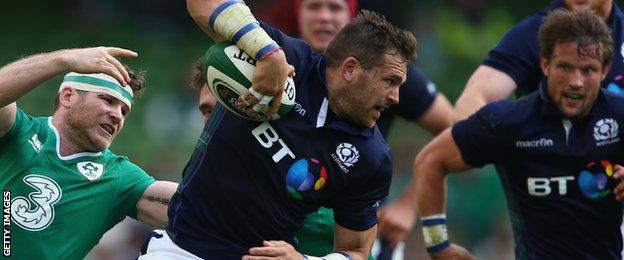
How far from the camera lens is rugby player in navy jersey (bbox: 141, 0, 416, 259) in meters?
5.52

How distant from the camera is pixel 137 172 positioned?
658cm

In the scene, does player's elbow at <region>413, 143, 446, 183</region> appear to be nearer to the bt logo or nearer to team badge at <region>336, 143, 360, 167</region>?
the bt logo

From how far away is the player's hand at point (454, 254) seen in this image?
704cm

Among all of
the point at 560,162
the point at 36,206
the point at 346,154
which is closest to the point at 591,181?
the point at 560,162

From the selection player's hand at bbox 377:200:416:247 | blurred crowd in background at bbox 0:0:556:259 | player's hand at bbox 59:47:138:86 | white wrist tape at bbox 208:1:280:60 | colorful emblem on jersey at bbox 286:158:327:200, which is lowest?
blurred crowd in background at bbox 0:0:556:259

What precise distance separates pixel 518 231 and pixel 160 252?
215 cm

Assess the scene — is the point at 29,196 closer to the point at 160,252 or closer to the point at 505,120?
the point at 160,252

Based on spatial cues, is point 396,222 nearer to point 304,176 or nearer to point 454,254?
point 454,254

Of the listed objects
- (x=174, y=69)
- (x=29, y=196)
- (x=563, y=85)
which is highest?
(x=563, y=85)

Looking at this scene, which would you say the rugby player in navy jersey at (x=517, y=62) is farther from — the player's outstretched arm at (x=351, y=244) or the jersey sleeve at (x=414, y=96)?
the player's outstretched arm at (x=351, y=244)

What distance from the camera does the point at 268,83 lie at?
5.03 m

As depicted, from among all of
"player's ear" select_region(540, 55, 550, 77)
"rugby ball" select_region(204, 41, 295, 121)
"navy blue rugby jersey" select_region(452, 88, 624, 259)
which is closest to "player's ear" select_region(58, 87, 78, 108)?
"rugby ball" select_region(204, 41, 295, 121)

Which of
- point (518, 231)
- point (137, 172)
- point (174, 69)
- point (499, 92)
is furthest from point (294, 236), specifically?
point (174, 69)

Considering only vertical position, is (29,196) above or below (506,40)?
below
